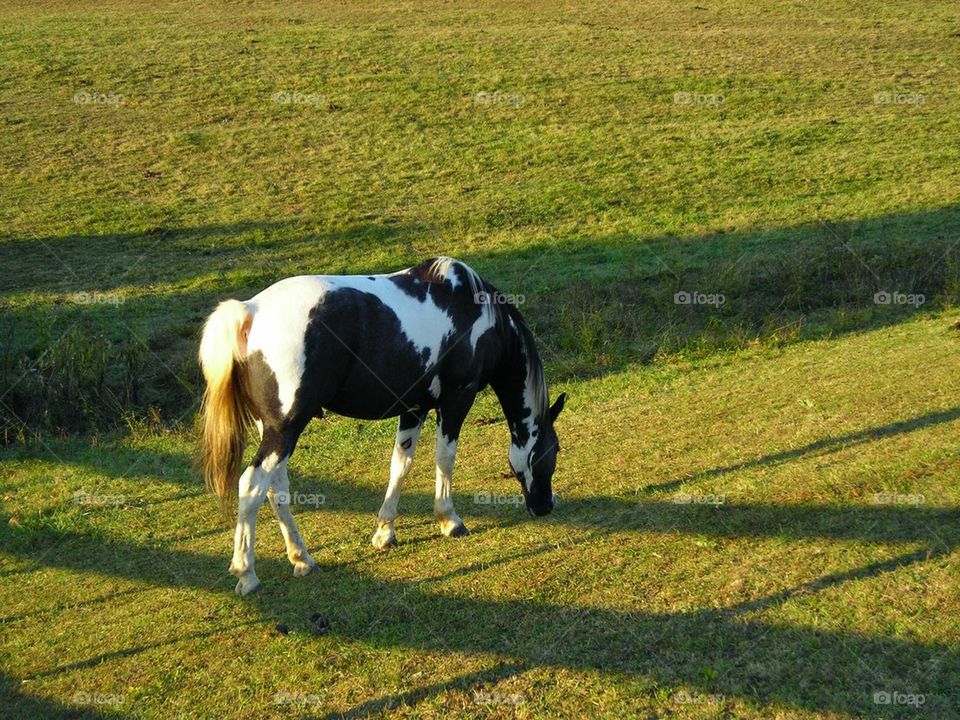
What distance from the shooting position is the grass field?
7.28m

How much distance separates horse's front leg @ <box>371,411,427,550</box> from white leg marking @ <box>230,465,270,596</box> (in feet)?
4.27

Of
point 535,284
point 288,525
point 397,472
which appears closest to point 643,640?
point 397,472

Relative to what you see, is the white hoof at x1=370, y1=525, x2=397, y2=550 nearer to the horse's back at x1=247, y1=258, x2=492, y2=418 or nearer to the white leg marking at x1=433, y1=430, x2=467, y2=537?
the white leg marking at x1=433, y1=430, x2=467, y2=537

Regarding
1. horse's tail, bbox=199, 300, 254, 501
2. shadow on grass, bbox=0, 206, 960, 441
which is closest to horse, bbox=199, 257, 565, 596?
horse's tail, bbox=199, 300, 254, 501

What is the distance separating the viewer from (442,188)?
26.6 meters

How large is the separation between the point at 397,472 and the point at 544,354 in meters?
7.14

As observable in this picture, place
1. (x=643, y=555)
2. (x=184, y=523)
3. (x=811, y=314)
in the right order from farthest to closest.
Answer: (x=811, y=314) → (x=184, y=523) → (x=643, y=555)

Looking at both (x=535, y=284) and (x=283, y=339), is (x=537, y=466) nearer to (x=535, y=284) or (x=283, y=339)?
(x=283, y=339)

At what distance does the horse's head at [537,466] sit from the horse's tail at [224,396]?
267 cm

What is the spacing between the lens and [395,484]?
924cm

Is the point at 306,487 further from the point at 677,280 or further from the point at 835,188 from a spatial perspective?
the point at 835,188

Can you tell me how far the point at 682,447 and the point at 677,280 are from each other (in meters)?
8.04

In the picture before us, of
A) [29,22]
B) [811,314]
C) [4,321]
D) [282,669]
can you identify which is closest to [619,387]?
[811,314]

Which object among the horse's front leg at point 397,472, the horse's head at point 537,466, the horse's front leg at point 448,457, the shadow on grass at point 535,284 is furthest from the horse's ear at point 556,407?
the shadow on grass at point 535,284
